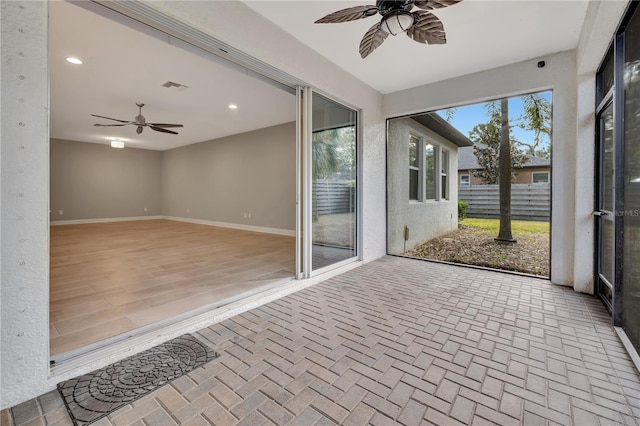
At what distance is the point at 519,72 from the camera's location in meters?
3.60

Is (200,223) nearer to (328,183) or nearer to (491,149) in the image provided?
(328,183)

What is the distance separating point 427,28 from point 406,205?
373 cm

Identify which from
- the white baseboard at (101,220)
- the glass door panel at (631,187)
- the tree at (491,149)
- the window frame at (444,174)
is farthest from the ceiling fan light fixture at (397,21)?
the white baseboard at (101,220)

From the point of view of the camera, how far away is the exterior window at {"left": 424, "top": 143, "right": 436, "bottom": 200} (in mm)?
6402

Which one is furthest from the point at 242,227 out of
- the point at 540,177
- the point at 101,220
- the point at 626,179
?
the point at 626,179

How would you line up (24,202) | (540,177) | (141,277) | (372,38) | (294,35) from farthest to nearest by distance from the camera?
(540,177)
(141,277)
(294,35)
(372,38)
(24,202)

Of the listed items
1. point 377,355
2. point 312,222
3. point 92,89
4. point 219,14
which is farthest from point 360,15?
point 92,89

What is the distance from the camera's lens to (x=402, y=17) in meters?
2.06

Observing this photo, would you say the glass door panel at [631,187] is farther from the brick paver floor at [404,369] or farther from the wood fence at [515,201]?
the wood fence at [515,201]

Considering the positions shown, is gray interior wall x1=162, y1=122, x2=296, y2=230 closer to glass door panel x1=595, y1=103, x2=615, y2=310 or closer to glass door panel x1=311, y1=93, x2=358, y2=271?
glass door panel x1=311, y1=93, x2=358, y2=271

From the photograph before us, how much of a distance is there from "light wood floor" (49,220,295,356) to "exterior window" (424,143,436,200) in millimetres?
3402

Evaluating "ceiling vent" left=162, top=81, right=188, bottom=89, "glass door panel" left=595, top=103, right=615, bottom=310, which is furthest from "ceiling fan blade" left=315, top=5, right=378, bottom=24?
"ceiling vent" left=162, top=81, right=188, bottom=89

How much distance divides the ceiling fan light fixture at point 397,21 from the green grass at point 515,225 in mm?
3568

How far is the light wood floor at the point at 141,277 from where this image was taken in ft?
7.46
